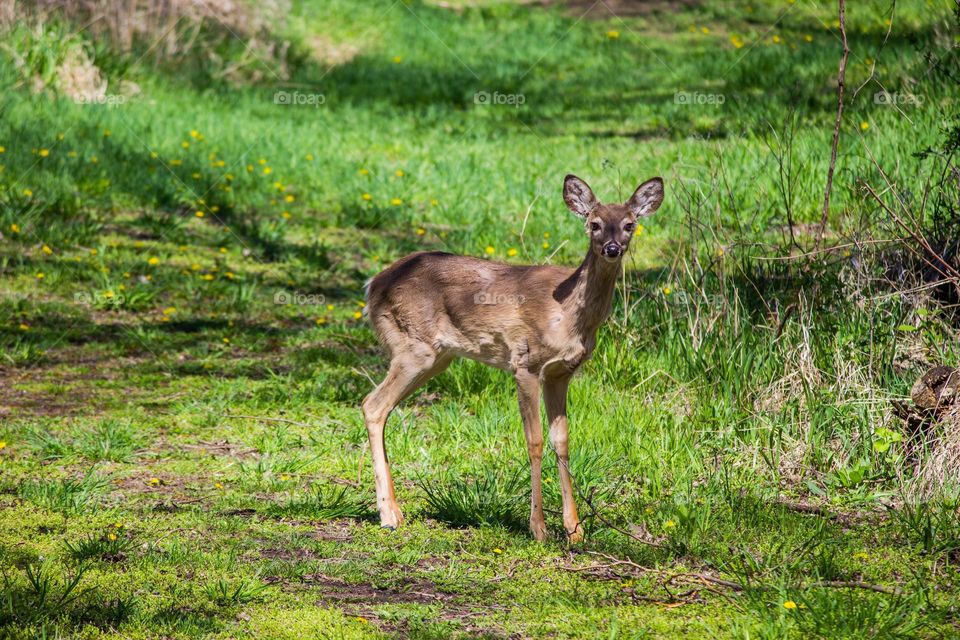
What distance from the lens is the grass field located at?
15.8 ft

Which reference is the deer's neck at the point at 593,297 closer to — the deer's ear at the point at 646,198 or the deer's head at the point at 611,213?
the deer's head at the point at 611,213

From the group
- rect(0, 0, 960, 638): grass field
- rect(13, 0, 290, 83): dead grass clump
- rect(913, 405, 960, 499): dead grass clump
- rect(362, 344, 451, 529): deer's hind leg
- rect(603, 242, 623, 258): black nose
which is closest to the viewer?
rect(0, 0, 960, 638): grass field

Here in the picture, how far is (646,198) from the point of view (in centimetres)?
565

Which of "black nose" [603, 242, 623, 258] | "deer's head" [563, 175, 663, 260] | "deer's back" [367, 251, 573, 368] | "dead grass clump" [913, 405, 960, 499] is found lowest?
"dead grass clump" [913, 405, 960, 499]

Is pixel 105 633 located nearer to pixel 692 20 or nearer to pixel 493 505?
pixel 493 505

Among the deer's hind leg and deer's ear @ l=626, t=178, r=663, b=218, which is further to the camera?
the deer's hind leg

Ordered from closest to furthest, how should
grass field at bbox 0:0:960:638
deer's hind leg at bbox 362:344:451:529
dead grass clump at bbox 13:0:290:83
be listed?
grass field at bbox 0:0:960:638
deer's hind leg at bbox 362:344:451:529
dead grass clump at bbox 13:0:290:83

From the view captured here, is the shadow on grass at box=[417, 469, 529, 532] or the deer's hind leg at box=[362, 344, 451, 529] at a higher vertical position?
the deer's hind leg at box=[362, 344, 451, 529]

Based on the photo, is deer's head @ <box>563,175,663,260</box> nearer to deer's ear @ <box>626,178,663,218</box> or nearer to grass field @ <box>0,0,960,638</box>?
deer's ear @ <box>626,178,663,218</box>

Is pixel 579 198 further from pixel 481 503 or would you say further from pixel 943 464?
pixel 943 464

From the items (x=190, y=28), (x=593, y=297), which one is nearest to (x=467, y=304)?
(x=593, y=297)

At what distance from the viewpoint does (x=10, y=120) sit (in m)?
11.6

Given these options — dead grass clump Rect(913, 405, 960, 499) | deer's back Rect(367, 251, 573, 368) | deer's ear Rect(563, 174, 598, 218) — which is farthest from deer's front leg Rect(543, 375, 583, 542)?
dead grass clump Rect(913, 405, 960, 499)

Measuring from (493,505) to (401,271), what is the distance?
4.56 feet
